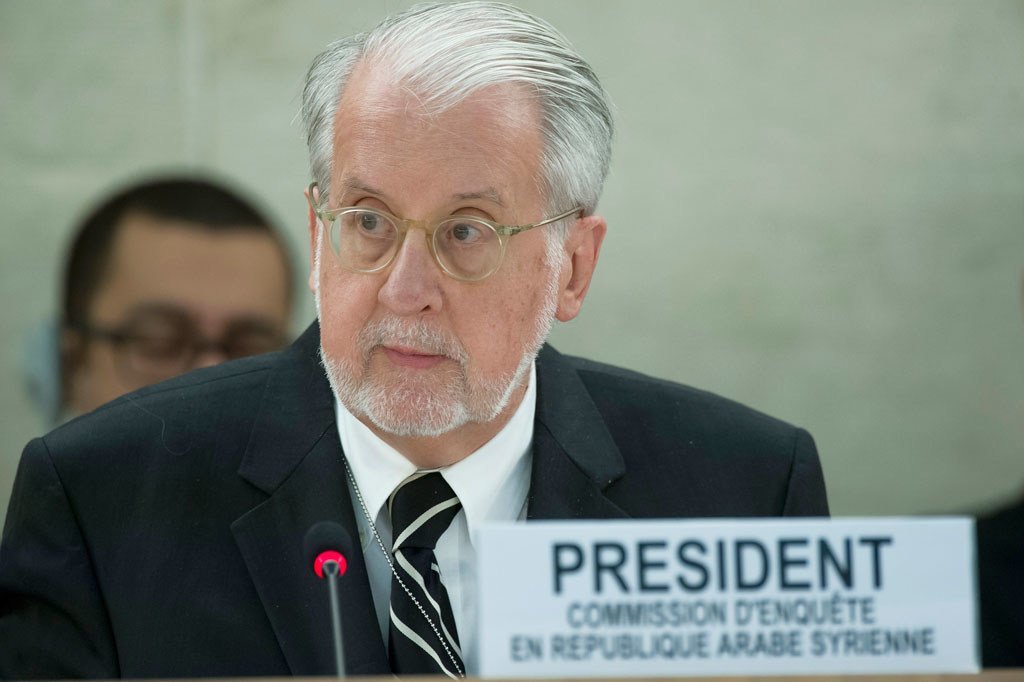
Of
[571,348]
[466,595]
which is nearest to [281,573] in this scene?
[466,595]

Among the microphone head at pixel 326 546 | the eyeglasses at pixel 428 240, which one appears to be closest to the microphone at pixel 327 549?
the microphone head at pixel 326 546

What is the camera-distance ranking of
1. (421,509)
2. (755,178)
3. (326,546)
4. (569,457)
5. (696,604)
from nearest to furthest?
1. (696,604)
2. (326,546)
3. (421,509)
4. (569,457)
5. (755,178)

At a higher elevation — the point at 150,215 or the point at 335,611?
the point at 150,215

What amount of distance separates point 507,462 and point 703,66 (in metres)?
2.74

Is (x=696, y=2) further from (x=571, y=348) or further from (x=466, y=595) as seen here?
(x=466, y=595)

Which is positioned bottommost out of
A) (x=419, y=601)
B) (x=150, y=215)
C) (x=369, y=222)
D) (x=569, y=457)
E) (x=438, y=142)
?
(x=419, y=601)

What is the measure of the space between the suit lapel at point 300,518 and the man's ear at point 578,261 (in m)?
0.47

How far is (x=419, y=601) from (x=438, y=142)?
0.74 metres

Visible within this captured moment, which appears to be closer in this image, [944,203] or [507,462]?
[507,462]

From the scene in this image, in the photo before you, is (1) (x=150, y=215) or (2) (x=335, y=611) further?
(1) (x=150, y=215)

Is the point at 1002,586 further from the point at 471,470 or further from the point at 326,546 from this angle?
the point at 326,546

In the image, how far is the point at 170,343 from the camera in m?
4.09

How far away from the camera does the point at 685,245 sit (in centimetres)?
466

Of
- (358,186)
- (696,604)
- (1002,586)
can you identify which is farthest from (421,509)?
(1002,586)
